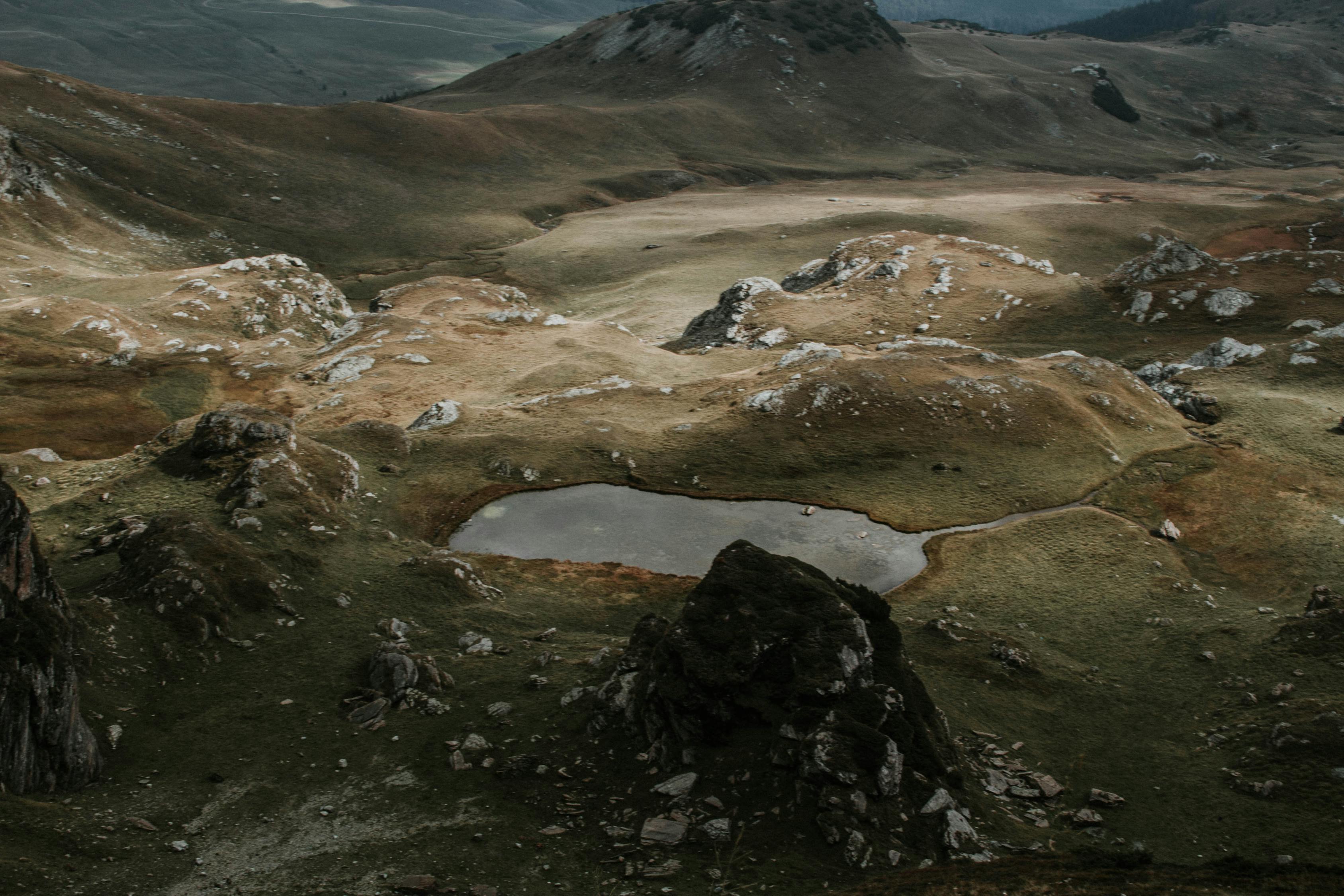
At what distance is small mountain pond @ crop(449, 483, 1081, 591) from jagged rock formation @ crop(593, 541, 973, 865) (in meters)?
17.7

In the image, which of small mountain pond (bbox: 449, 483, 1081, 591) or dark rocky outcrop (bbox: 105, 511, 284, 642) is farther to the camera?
small mountain pond (bbox: 449, 483, 1081, 591)

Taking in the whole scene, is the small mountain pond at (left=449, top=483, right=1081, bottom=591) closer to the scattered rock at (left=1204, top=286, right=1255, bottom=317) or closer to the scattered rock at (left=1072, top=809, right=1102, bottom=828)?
the scattered rock at (left=1072, top=809, right=1102, bottom=828)

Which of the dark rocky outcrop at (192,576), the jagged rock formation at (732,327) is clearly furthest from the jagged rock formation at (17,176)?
the dark rocky outcrop at (192,576)

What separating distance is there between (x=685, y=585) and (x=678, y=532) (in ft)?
22.3

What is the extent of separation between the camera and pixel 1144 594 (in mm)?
44531

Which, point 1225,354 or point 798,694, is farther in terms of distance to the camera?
point 1225,354

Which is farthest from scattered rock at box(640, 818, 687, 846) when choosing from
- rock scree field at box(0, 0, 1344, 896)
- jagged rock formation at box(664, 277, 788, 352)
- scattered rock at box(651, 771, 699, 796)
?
jagged rock formation at box(664, 277, 788, 352)

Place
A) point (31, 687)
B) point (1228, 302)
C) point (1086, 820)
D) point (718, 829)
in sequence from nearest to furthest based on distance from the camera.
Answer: point (31, 687) → point (718, 829) → point (1086, 820) → point (1228, 302)

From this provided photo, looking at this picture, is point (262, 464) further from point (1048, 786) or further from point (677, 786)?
point (1048, 786)

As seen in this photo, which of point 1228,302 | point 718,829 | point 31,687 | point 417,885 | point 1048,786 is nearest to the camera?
point 417,885

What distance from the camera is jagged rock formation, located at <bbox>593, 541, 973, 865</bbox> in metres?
24.6

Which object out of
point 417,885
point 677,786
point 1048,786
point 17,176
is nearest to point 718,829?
point 677,786

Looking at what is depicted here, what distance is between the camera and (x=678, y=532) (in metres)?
51.9

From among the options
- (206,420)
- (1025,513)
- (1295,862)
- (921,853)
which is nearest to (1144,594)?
(1025,513)
